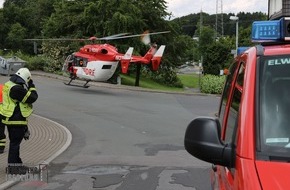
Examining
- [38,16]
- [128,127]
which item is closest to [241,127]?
[128,127]

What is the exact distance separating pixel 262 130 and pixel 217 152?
28cm

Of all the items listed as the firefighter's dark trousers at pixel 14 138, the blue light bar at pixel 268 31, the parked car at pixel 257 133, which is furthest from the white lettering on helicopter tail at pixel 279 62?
the firefighter's dark trousers at pixel 14 138

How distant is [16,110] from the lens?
8.48 metres

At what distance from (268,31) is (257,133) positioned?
111 cm

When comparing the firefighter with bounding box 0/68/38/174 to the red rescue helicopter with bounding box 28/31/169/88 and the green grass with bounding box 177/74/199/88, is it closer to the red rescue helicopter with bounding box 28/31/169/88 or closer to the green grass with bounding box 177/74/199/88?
the red rescue helicopter with bounding box 28/31/169/88

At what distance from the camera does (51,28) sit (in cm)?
4409

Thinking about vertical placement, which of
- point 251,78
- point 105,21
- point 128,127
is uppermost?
point 105,21

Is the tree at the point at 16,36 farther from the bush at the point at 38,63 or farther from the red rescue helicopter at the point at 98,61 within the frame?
the red rescue helicopter at the point at 98,61

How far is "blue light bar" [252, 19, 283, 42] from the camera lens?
335 cm

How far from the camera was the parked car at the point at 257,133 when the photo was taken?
2380 mm

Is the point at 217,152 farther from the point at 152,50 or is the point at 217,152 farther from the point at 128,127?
the point at 152,50

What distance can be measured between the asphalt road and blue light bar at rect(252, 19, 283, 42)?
460cm

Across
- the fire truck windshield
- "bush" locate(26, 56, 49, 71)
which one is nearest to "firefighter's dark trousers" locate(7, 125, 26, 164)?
the fire truck windshield

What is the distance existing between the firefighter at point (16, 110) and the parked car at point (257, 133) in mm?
5974
